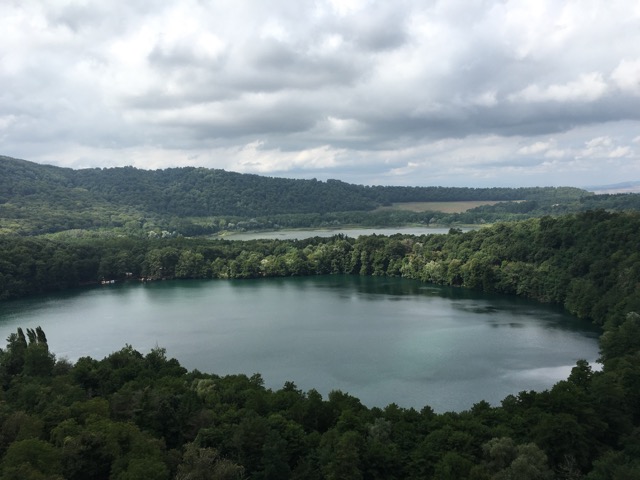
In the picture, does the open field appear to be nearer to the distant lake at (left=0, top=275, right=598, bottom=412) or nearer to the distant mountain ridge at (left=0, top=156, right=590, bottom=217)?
the distant mountain ridge at (left=0, top=156, right=590, bottom=217)

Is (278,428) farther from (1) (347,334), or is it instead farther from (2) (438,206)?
(2) (438,206)

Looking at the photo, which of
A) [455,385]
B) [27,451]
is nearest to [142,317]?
[455,385]

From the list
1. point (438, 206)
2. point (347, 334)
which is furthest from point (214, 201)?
point (347, 334)

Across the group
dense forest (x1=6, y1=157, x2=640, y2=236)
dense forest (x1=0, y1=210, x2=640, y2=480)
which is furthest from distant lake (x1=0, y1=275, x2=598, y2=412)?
dense forest (x1=6, y1=157, x2=640, y2=236)

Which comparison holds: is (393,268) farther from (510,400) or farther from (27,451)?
(27,451)

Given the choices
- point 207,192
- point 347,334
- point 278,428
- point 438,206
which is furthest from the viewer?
point 438,206

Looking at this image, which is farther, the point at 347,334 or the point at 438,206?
the point at 438,206

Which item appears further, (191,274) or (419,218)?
(419,218)

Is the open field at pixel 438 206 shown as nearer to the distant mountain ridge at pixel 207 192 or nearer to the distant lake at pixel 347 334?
the distant mountain ridge at pixel 207 192

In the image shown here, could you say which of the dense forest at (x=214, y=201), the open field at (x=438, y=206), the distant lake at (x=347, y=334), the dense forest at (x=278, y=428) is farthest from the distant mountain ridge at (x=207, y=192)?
the dense forest at (x=278, y=428)
